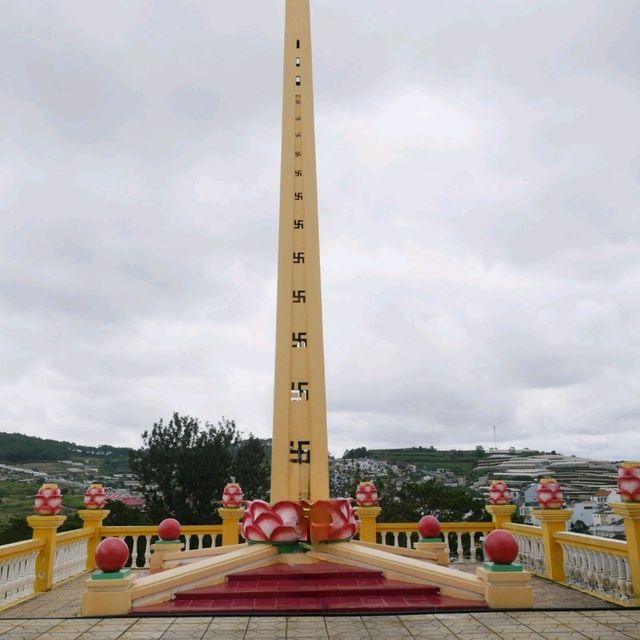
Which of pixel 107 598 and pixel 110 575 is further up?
pixel 110 575

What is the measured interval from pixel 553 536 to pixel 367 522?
3.96m

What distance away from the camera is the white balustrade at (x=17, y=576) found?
7086mm

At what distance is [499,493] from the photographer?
10672 millimetres

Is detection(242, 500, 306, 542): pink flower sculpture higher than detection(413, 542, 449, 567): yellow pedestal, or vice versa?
detection(242, 500, 306, 542): pink flower sculpture

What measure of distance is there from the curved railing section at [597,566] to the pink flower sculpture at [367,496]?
4.07 m

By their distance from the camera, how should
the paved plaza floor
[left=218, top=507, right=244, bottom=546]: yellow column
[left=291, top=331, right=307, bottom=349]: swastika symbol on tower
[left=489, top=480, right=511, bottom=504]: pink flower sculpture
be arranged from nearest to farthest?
1. the paved plaza floor
2. [left=291, top=331, right=307, bottom=349]: swastika symbol on tower
3. [left=489, top=480, right=511, bottom=504]: pink flower sculpture
4. [left=218, top=507, right=244, bottom=546]: yellow column

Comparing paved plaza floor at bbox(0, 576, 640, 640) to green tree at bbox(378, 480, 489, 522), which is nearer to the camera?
paved plaza floor at bbox(0, 576, 640, 640)

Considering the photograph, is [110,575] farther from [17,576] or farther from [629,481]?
[629,481]

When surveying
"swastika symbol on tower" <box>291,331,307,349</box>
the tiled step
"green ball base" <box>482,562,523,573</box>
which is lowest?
the tiled step

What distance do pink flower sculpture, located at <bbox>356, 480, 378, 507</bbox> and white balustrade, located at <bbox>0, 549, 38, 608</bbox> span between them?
600 centimetres

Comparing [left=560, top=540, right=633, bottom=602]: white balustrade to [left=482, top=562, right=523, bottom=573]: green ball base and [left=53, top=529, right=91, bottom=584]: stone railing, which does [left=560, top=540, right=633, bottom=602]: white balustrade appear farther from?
[left=53, top=529, right=91, bottom=584]: stone railing

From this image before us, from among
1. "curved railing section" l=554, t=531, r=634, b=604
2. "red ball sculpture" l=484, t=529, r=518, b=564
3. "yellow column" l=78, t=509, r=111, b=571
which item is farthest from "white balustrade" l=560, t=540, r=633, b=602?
"yellow column" l=78, t=509, r=111, b=571

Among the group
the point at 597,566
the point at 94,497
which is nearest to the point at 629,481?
the point at 597,566

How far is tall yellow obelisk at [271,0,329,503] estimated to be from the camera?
922 centimetres
